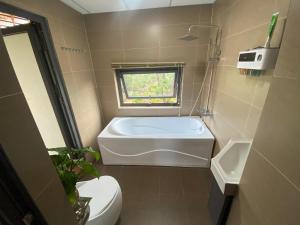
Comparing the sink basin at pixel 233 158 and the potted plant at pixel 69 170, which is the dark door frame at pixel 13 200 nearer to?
the potted plant at pixel 69 170

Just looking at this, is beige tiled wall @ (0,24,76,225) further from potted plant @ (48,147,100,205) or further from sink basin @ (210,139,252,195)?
sink basin @ (210,139,252,195)

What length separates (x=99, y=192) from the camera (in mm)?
1269

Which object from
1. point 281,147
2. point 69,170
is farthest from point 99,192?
point 281,147

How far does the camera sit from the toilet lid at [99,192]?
112cm

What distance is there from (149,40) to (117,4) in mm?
639

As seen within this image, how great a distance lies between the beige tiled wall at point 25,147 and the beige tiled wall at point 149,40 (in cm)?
214

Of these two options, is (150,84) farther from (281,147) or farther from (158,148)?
(281,147)

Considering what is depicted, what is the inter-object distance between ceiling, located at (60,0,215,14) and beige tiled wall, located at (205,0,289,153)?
526 mm

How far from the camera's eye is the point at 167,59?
233 centimetres

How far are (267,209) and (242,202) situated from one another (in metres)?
0.23

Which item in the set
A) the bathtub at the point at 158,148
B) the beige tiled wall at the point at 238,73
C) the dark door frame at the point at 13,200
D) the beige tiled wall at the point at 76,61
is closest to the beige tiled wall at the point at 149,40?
the beige tiled wall at the point at 76,61

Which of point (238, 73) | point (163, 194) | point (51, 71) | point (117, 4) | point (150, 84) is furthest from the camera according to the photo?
point (150, 84)

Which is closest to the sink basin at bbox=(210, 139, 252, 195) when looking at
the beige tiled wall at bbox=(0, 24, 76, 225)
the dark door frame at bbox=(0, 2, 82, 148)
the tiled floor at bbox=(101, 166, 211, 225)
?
the tiled floor at bbox=(101, 166, 211, 225)

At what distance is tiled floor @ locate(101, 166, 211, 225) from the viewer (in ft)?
4.80
